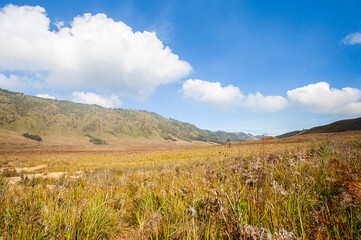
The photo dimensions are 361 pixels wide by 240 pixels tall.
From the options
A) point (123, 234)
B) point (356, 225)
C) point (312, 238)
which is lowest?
point (123, 234)

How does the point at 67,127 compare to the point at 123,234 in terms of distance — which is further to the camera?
the point at 67,127

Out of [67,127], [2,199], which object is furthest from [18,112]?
[2,199]

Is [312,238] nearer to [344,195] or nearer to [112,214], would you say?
[344,195]

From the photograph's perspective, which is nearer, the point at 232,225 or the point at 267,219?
the point at 232,225

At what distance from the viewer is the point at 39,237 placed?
5.64 feet

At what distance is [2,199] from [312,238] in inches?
169

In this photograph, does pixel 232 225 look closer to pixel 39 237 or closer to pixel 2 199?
pixel 39 237

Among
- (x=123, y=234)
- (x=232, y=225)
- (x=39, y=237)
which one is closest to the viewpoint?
(x=232, y=225)

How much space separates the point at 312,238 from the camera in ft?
5.08

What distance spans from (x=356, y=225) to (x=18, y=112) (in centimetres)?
24883

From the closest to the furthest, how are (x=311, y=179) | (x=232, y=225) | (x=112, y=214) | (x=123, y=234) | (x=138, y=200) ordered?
1. (x=232, y=225)
2. (x=123, y=234)
3. (x=112, y=214)
4. (x=311, y=179)
5. (x=138, y=200)

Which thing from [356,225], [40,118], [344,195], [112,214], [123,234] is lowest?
[123,234]

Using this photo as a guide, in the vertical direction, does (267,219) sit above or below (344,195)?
below

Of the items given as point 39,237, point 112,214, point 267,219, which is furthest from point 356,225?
point 39,237
